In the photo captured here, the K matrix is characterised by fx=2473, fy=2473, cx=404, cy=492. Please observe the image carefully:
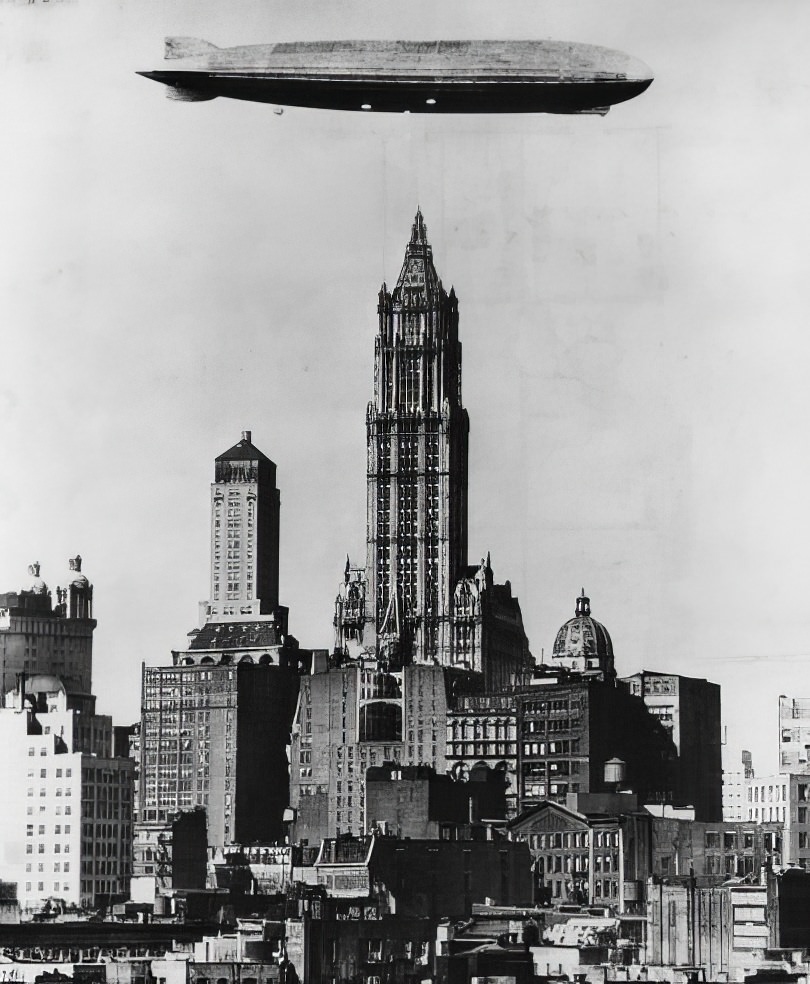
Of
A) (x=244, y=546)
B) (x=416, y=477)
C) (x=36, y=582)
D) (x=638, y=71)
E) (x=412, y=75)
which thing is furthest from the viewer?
(x=416, y=477)

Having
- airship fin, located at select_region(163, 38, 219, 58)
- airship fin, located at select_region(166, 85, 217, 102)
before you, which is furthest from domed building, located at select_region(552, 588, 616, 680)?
airship fin, located at select_region(163, 38, 219, 58)

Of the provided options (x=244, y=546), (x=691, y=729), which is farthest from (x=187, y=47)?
(x=244, y=546)

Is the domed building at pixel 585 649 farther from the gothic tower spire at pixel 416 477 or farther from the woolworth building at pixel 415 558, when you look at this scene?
the gothic tower spire at pixel 416 477

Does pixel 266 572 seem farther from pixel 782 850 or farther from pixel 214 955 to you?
pixel 214 955

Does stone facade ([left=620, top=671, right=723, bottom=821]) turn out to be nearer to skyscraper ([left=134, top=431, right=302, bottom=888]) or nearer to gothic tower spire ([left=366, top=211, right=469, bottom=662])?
gothic tower spire ([left=366, top=211, right=469, bottom=662])

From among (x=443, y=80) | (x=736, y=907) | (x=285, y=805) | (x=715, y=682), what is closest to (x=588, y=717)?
(x=715, y=682)

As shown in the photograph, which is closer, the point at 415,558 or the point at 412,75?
the point at 412,75

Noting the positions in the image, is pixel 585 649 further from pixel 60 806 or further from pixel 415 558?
pixel 60 806
